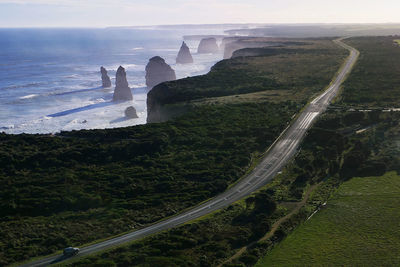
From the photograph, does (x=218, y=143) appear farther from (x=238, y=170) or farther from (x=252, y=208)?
(x=252, y=208)

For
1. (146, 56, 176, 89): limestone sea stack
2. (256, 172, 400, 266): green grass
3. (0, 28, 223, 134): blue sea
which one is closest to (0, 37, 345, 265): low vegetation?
(256, 172, 400, 266): green grass

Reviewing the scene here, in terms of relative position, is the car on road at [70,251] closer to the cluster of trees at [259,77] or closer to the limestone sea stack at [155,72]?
the cluster of trees at [259,77]

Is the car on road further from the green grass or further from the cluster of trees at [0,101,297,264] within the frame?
the green grass

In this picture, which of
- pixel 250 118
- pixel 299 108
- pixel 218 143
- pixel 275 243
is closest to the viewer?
pixel 275 243

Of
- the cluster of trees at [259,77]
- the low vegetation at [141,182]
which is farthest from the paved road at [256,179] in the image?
the cluster of trees at [259,77]

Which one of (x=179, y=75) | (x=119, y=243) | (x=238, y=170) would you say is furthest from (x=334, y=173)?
(x=179, y=75)

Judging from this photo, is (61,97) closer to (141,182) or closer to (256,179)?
(141,182)

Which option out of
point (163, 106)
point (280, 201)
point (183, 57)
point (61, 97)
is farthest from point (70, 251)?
point (183, 57)
